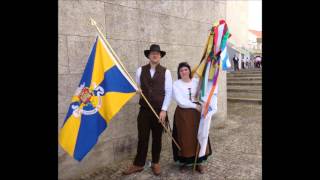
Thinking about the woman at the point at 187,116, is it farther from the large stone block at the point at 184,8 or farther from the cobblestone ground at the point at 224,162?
the large stone block at the point at 184,8

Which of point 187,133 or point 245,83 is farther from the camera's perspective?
point 245,83

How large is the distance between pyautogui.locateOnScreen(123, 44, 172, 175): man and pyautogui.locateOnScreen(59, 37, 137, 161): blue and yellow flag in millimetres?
334

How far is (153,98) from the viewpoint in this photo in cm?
363

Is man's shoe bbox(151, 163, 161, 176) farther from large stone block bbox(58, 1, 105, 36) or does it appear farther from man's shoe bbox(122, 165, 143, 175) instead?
large stone block bbox(58, 1, 105, 36)

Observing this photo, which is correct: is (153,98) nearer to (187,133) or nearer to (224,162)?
(187,133)

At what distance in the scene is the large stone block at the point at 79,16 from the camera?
11.4 ft

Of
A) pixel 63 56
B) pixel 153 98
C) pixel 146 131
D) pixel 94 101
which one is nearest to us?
pixel 94 101

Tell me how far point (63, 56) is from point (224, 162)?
2.91 meters

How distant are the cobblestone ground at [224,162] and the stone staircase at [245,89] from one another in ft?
15.8

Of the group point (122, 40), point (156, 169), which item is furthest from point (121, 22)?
point (156, 169)

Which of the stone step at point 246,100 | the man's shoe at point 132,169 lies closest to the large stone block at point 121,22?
the man's shoe at point 132,169

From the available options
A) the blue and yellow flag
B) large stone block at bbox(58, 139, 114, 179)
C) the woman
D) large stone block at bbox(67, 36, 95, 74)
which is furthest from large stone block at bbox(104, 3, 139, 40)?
large stone block at bbox(58, 139, 114, 179)

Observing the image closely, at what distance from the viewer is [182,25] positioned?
216 inches
